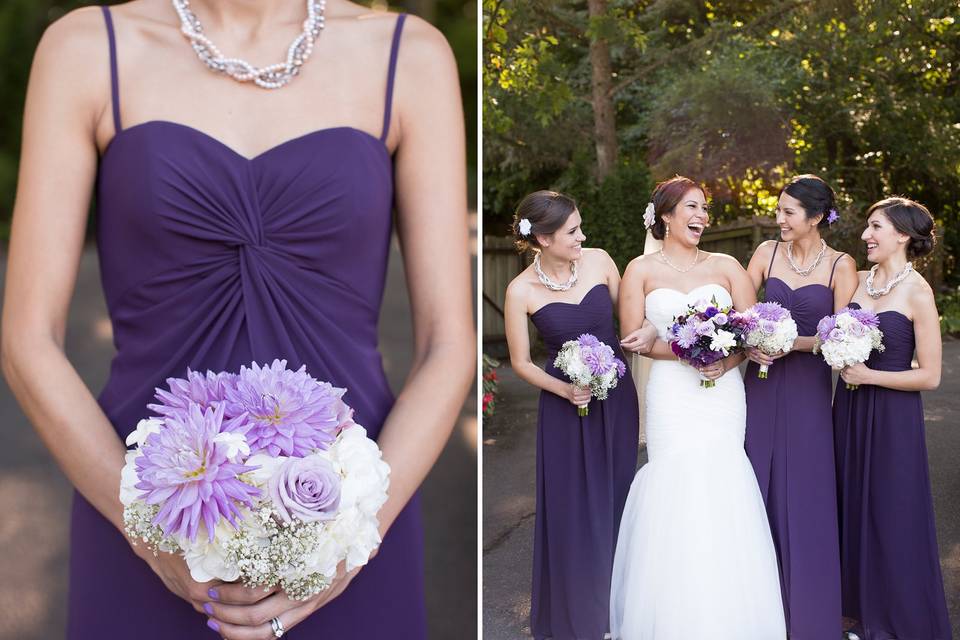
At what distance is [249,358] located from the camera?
5.21ft

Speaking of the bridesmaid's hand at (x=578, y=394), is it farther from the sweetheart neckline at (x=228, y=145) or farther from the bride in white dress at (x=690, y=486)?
the sweetheart neckline at (x=228, y=145)

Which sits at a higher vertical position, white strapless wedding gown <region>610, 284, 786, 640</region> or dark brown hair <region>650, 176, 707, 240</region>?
dark brown hair <region>650, 176, 707, 240</region>

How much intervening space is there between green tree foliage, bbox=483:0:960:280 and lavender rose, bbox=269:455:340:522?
387 inches

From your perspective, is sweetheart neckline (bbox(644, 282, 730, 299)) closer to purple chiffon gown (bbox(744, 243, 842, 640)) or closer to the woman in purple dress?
purple chiffon gown (bbox(744, 243, 842, 640))

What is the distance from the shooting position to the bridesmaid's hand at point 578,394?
171 inches

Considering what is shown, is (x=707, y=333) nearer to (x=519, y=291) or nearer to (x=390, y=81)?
(x=519, y=291)

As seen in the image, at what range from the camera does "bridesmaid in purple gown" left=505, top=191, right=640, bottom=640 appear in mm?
4461

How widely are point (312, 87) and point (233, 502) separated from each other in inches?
28.3

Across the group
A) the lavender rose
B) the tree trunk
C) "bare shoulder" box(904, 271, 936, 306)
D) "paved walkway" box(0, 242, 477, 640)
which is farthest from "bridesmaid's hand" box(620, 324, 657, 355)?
the tree trunk

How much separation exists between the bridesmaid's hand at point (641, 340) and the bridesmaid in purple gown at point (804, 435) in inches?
17.7

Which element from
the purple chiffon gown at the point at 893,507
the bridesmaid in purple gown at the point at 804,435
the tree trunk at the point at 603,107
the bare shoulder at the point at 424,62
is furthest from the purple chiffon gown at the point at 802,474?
the tree trunk at the point at 603,107

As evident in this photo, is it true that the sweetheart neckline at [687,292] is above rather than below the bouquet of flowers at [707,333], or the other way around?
above

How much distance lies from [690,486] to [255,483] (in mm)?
3376

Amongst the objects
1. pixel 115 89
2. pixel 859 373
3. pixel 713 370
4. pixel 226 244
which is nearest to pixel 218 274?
pixel 226 244
